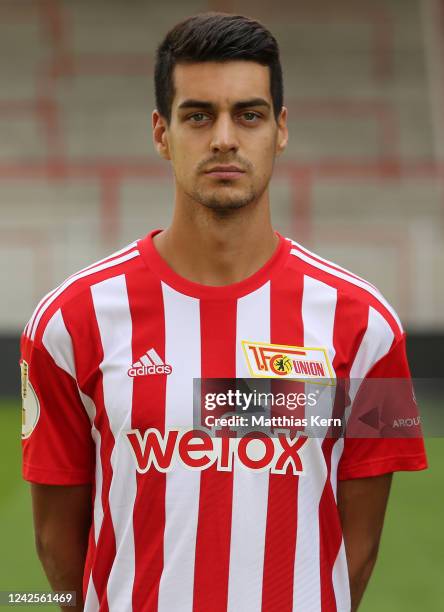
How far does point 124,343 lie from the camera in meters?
1.80

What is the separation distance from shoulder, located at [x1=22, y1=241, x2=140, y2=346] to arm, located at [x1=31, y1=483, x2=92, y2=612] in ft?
0.96

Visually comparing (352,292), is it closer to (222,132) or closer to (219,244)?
(219,244)

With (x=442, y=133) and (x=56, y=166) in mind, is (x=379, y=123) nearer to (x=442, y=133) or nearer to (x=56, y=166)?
(x=442, y=133)

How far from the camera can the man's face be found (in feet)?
5.71

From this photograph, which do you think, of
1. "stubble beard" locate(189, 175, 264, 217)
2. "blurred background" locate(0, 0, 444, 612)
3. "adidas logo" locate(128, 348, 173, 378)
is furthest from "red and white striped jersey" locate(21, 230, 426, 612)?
"blurred background" locate(0, 0, 444, 612)

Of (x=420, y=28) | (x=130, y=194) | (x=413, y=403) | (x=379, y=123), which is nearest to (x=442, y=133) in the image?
(x=379, y=123)

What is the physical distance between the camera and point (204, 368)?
1.78 meters

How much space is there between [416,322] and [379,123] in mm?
2356

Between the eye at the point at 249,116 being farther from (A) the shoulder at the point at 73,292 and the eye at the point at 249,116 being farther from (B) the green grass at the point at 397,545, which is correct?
(B) the green grass at the point at 397,545

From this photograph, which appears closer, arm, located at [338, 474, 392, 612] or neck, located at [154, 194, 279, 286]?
neck, located at [154, 194, 279, 286]

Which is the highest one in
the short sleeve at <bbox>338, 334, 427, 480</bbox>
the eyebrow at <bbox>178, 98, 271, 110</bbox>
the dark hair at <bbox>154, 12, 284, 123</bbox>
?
the dark hair at <bbox>154, 12, 284, 123</bbox>

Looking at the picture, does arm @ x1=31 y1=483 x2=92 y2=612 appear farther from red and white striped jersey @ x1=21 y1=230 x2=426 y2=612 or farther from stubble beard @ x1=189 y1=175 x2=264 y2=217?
stubble beard @ x1=189 y1=175 x2=264 y2=217

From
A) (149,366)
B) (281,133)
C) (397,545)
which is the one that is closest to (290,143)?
(397,545)

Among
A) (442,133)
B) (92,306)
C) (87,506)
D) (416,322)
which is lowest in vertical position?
(87,506)
